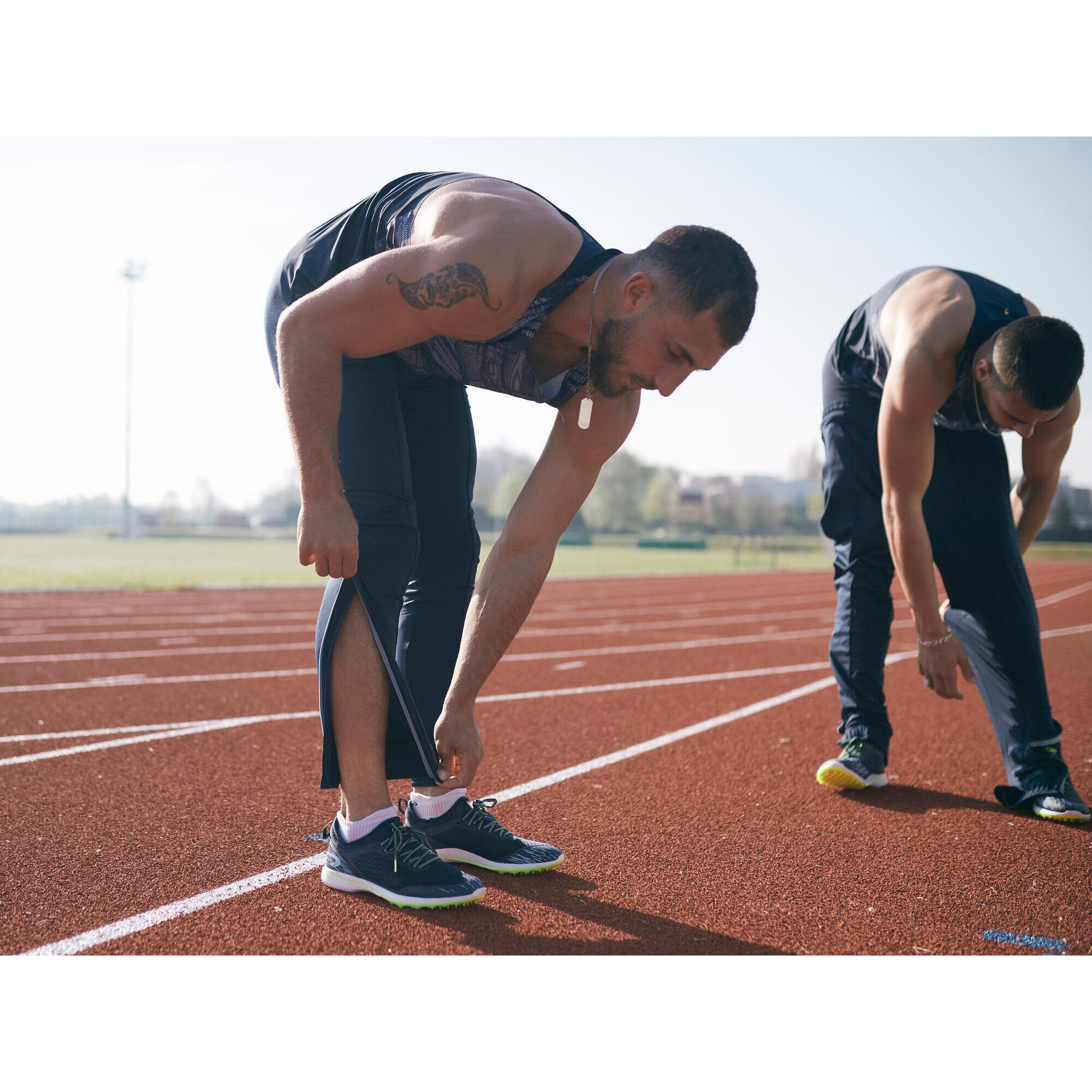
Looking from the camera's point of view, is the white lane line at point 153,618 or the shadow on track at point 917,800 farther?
the white lane line at point 153,618

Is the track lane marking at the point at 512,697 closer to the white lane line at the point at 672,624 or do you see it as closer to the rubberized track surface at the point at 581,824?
the rubberized track surface at the point at 581,824

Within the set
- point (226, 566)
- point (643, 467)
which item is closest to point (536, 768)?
point (226, 566)

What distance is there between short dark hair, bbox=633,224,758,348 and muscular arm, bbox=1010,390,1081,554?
1.51 meters

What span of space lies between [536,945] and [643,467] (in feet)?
192

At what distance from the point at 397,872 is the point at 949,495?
223 centimetres

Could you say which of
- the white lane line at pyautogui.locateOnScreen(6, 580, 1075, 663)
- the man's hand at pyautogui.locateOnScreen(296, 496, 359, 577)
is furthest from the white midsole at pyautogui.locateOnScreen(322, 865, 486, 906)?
the white lane line at pyautogui.locateOnScreen(6, 580, 1075, 663)

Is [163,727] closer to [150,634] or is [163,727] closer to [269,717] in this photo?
[269,717]

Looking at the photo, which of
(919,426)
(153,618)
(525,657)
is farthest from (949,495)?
(153,618)

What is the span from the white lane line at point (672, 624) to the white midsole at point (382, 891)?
5657 millimetres

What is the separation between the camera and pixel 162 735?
3713 mm

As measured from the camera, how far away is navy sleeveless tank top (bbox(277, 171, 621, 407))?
204 cm

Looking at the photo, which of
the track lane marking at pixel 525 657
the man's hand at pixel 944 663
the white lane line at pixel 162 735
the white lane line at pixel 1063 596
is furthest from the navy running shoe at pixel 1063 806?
the white lane line at pixel 1063 596

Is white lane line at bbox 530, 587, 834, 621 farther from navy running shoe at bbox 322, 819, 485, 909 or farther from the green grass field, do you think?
navy running shoe at bbox 322, 819, 485, 909

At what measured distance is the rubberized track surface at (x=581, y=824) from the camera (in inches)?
74.0
